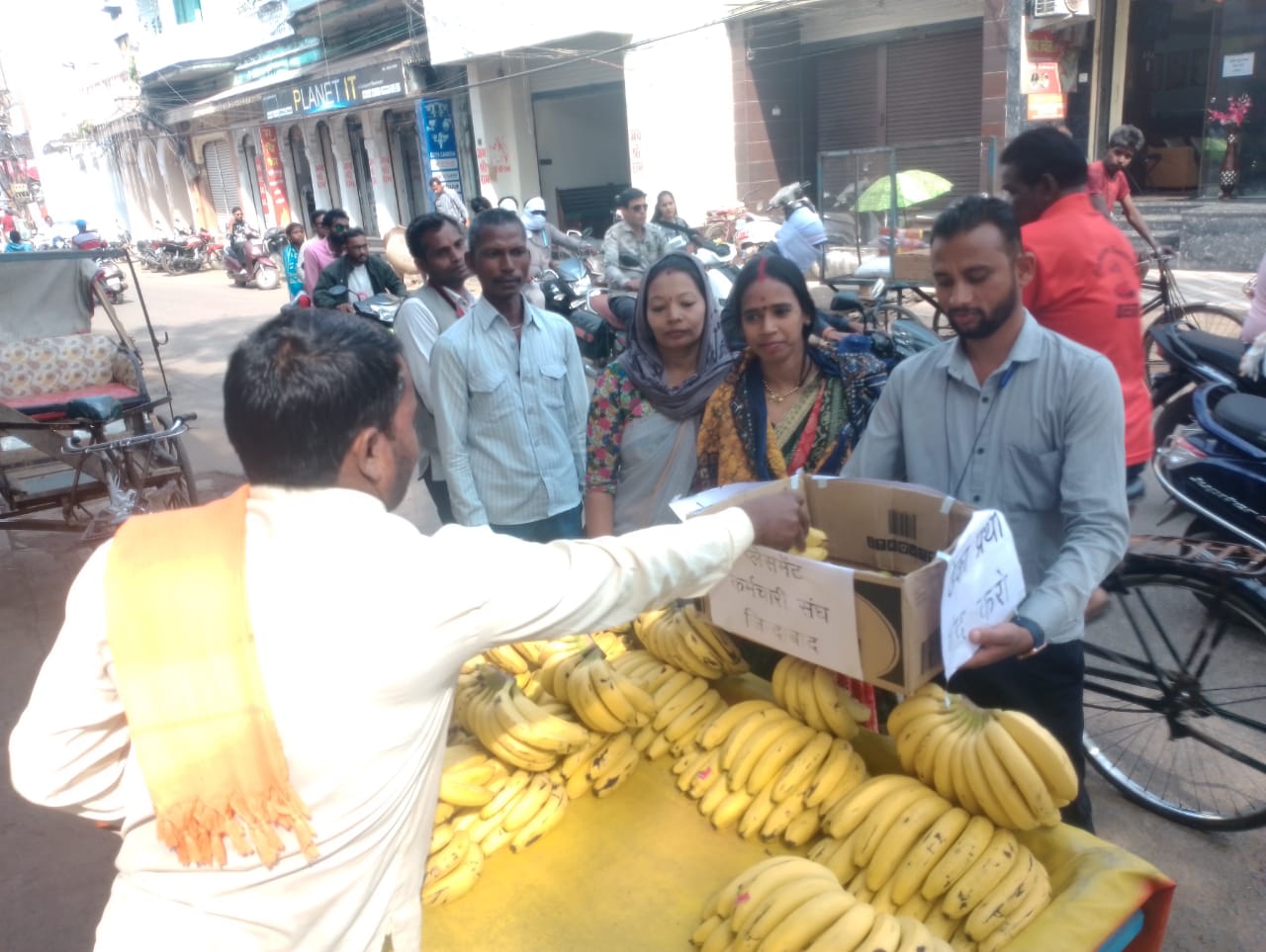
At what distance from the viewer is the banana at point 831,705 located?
70.4 inches

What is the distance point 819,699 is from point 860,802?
0.76 ft

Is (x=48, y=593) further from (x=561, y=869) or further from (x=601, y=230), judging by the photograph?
(x=601, y=230)

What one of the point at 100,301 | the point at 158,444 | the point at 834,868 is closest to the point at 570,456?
the point at 834,868

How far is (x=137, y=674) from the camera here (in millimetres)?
1181

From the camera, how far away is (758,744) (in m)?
1.76

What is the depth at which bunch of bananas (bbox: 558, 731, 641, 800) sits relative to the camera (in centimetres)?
187

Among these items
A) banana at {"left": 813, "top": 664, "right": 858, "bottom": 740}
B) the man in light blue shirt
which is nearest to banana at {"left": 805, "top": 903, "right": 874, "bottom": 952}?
banana at {"left": 813, "top": 664, "right": 858, "bottom": 740}

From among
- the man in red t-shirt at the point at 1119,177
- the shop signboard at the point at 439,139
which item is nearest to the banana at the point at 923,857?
the man in red t-shirt at the point at 1119,177

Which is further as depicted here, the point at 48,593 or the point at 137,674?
the point at 48,593

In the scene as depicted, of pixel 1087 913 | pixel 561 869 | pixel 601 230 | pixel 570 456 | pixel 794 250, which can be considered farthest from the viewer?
pixel 601 230

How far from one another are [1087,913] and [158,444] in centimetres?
560

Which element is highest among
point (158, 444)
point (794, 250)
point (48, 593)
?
point (794, 250)

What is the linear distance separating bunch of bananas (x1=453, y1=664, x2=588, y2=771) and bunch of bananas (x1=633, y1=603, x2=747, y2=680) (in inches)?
10.7

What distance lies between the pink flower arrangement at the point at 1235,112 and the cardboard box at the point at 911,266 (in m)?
4.29
